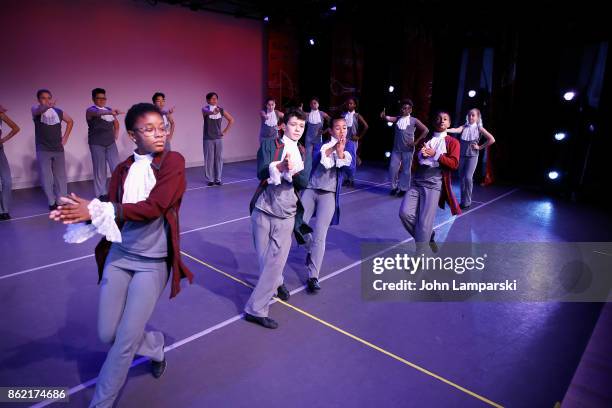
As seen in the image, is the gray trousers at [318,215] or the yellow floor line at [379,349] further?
the gray trousers at [318,215]

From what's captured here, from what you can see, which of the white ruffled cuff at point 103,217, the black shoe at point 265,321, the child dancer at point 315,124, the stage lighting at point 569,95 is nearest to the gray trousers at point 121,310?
the white ruffled cuff at point 103,217

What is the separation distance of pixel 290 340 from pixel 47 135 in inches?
210

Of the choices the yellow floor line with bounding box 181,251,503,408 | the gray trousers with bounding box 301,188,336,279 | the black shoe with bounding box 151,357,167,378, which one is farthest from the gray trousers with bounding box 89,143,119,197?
the black shoe with bounding box 151,357,167,378

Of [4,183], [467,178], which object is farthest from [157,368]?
[467,178]

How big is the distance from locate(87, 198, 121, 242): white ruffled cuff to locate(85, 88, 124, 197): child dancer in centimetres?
554

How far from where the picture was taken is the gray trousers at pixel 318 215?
13.0 ft

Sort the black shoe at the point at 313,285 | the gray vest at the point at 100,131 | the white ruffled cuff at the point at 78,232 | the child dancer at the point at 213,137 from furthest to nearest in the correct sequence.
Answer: the child dancer at the point at 213,137 < the gray vest at the point at 100,131 < the black shoe at the point at 313,285 < the white ruffled cuff at the point at 78,232

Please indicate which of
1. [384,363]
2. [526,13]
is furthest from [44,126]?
[526,13]

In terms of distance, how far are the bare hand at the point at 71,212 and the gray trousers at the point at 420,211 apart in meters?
3.32

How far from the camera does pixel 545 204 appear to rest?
7.93m

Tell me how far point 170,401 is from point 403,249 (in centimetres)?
351

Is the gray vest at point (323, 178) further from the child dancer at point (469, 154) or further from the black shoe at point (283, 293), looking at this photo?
the child dancer at point (469, 154)

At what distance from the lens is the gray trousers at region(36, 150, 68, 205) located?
632cm

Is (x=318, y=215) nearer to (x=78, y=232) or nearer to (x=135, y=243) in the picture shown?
(x=135, y=243)
